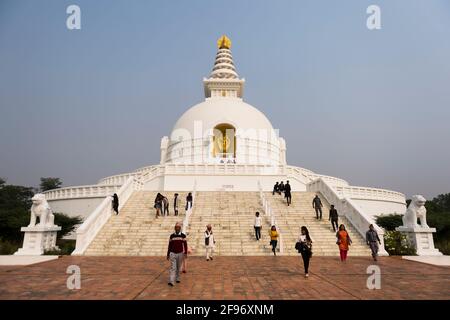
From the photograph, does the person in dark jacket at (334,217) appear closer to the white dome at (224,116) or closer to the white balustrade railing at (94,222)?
the white balustrade railing at (94,222)

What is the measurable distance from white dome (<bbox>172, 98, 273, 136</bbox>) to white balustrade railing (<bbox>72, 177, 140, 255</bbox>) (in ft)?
57.1

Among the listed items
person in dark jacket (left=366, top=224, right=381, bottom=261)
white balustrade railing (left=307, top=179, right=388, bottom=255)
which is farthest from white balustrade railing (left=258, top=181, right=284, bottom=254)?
white balustrade railing (left=307, top=179, right=388, bottom=255)

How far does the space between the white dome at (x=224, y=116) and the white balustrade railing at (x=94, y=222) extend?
1740 centimetres

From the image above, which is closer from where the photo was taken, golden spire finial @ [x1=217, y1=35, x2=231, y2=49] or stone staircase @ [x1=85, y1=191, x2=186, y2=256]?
stone staircase @ [x1=85, y1=191, x2=186, y2=256]

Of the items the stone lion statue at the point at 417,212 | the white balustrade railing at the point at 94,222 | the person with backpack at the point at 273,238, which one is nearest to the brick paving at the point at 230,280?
the person with backpack at the point at 273,238

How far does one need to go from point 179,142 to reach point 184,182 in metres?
10.7

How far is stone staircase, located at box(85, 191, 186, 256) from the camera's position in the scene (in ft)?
41.9

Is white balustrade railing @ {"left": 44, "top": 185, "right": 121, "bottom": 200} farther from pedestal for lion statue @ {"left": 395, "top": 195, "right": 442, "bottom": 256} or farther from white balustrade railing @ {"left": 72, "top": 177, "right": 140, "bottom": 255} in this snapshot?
pedestal for lion statue @ {"left": 395, "top": 195, "right": 442, "bottom": 256}

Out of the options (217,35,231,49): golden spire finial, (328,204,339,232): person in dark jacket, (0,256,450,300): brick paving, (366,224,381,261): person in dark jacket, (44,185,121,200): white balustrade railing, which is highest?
(217,35,231,49): golden spire finial

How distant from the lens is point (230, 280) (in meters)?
7.59

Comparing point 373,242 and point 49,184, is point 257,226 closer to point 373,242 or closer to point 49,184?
point 373,242

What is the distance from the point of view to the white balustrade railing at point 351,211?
44.2 ft

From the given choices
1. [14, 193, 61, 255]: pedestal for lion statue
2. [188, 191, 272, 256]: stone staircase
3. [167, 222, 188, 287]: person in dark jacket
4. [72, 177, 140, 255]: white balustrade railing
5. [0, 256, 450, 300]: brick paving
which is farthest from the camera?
[188, 191, 272, 256]: stone staircase
